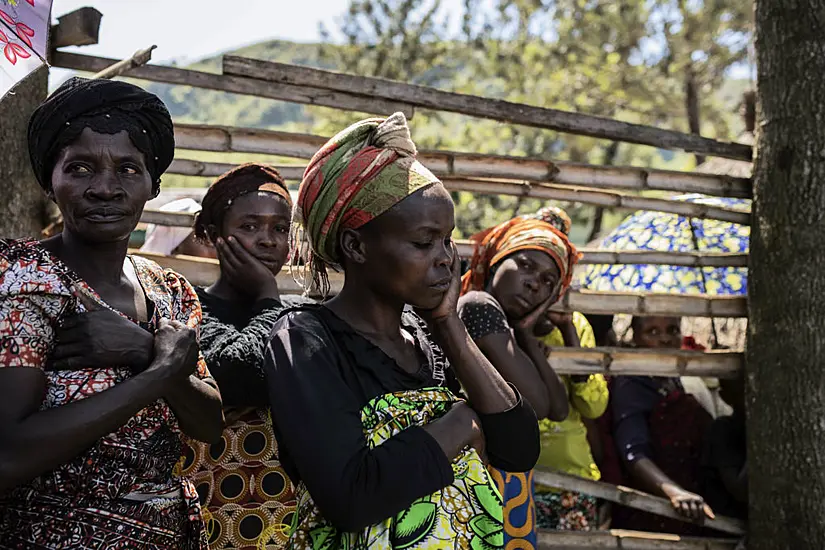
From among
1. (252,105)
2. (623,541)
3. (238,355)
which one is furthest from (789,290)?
(252,105)

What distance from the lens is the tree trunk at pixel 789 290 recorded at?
4000mm

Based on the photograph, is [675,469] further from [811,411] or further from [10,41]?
[10,41]

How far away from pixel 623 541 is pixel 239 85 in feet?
9.80

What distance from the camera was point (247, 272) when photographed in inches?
119

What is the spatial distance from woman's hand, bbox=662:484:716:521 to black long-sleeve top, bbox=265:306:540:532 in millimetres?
2621

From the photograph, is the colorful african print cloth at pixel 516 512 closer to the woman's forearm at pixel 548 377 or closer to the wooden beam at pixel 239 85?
the woman's forearm at pixel 548 377

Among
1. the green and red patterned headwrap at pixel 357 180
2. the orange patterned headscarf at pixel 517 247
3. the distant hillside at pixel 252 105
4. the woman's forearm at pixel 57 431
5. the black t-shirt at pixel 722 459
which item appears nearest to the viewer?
the woman's forearm at pixel 57 431

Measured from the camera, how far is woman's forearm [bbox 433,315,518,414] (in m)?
A: 2.06

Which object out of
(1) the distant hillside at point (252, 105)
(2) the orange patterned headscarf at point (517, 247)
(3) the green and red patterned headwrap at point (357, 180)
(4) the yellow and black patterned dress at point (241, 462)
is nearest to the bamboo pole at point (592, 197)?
(2) the orange patterned headscarf at point (517, 247)

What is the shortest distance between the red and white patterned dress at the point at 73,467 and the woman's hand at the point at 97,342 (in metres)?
0.02

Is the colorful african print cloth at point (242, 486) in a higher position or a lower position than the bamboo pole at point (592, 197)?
lower

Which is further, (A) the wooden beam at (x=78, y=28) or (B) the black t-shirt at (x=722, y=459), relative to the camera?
(B) the black t-shirt at (x=722, y=459)

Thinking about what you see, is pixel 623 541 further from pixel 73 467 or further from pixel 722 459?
pixel 73 467

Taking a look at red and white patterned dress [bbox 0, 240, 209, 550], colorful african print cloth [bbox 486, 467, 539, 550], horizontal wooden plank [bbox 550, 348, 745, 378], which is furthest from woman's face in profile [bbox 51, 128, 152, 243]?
A: horizontal wooden plank [bbox 550, 348, 745, 378]
